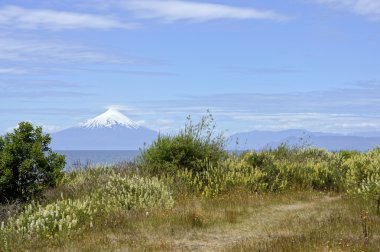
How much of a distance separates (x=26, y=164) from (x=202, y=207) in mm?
5108

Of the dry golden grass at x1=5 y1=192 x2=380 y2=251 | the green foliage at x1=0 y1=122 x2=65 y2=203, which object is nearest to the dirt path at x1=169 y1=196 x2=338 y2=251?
the dry golden grass at x1=5 y1=192 x2=380 y2=251

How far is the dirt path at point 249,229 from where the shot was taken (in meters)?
9.98

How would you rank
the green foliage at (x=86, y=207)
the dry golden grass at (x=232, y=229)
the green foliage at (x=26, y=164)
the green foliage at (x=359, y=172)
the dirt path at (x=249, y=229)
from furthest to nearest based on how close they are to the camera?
the green foliage at (x=359, y=172) < the green foliage at (x=26, y=164) < the green foliage at (x=86, y=207) < the dirt path at (x=249, y=229) < the dry golden grass at (x=232, y=229)

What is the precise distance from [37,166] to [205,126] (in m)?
6.63

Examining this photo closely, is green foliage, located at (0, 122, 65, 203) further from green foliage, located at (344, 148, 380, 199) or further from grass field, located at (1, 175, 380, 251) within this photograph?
green foliage, located at (344, 148, 380, 199)

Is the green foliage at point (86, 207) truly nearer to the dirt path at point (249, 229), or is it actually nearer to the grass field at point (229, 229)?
the grass field at point (229, 229)

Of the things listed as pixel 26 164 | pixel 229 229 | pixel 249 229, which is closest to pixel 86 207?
pixel 26 164

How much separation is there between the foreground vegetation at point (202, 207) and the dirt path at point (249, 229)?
0.07 feet

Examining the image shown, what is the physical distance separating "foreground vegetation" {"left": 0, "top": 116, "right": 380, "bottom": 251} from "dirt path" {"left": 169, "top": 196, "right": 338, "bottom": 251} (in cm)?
2

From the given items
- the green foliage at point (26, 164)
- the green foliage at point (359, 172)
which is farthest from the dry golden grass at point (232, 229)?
the green foliage at point (26, 164)

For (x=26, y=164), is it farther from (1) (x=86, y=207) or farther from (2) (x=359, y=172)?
(2) (x=359, y=172)

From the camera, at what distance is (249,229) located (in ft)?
37.9

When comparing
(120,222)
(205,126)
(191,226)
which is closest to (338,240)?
(191,226)

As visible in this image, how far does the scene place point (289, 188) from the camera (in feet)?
58.7
